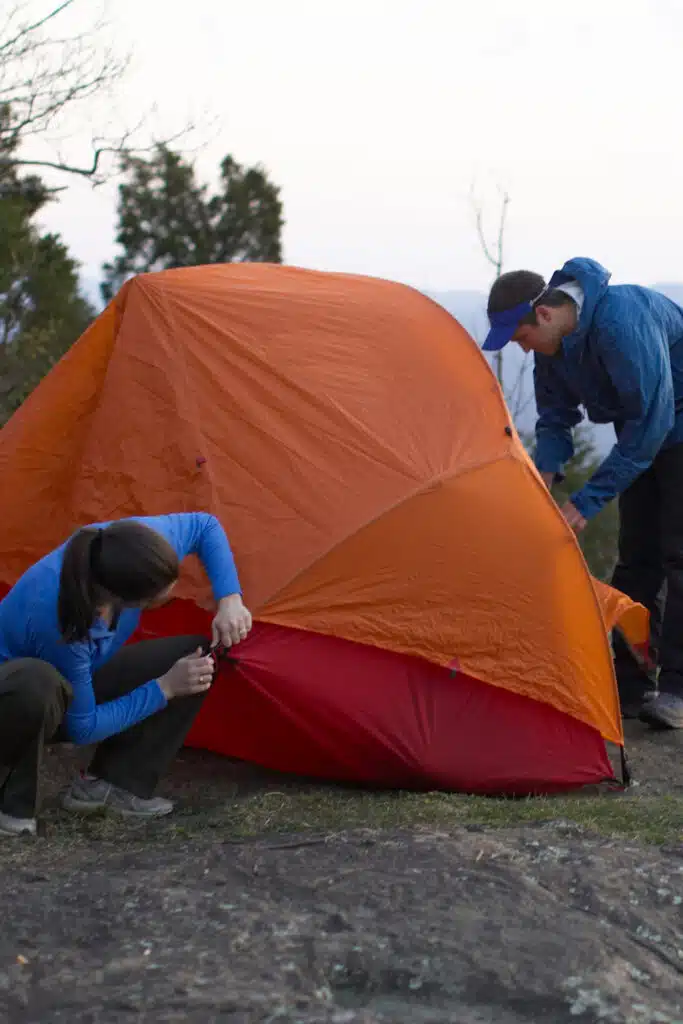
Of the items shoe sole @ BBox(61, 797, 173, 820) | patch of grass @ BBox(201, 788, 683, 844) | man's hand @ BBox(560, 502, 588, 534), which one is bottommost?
patch of grass @ BBox(201, 788, 683, 844)

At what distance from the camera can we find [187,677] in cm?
347

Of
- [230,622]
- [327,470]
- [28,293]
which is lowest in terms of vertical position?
[230,622]

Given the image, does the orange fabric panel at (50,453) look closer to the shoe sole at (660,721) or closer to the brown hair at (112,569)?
the brown hair at (112,569)

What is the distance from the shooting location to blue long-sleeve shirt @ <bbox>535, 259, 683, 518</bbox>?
14.9 ft

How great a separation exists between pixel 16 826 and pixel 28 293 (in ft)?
38.4

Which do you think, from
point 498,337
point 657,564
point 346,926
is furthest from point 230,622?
point 657,564

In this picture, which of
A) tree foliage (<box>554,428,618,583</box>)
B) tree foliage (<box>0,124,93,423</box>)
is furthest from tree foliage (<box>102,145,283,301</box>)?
tree foliage (<box>554,428,618,583</box>)

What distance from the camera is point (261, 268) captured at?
16.2ft

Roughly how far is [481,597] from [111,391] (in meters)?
1.58

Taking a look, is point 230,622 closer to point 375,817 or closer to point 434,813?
point 375,817

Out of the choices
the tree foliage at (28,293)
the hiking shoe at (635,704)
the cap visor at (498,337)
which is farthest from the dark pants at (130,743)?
the tree foliage at (28,293)

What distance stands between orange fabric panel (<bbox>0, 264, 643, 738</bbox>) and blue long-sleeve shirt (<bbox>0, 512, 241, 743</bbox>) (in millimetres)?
265

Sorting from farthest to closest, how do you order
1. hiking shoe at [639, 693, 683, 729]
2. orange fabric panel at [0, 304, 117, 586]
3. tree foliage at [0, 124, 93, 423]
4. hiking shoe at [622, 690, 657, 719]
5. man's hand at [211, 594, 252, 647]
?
tree foliage at [0, 124, 93, 423] → hiking shoe at [622, 690, 657, 719] → hiking shoe at [639, 693, 683, 729] → orange fabric panel at [0, 304, 117, 586] → man's hand at [211, 594, 252, 647]

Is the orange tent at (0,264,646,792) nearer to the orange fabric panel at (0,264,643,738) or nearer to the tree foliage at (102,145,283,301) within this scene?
the orange fabric panel at (0,264,643,738)
